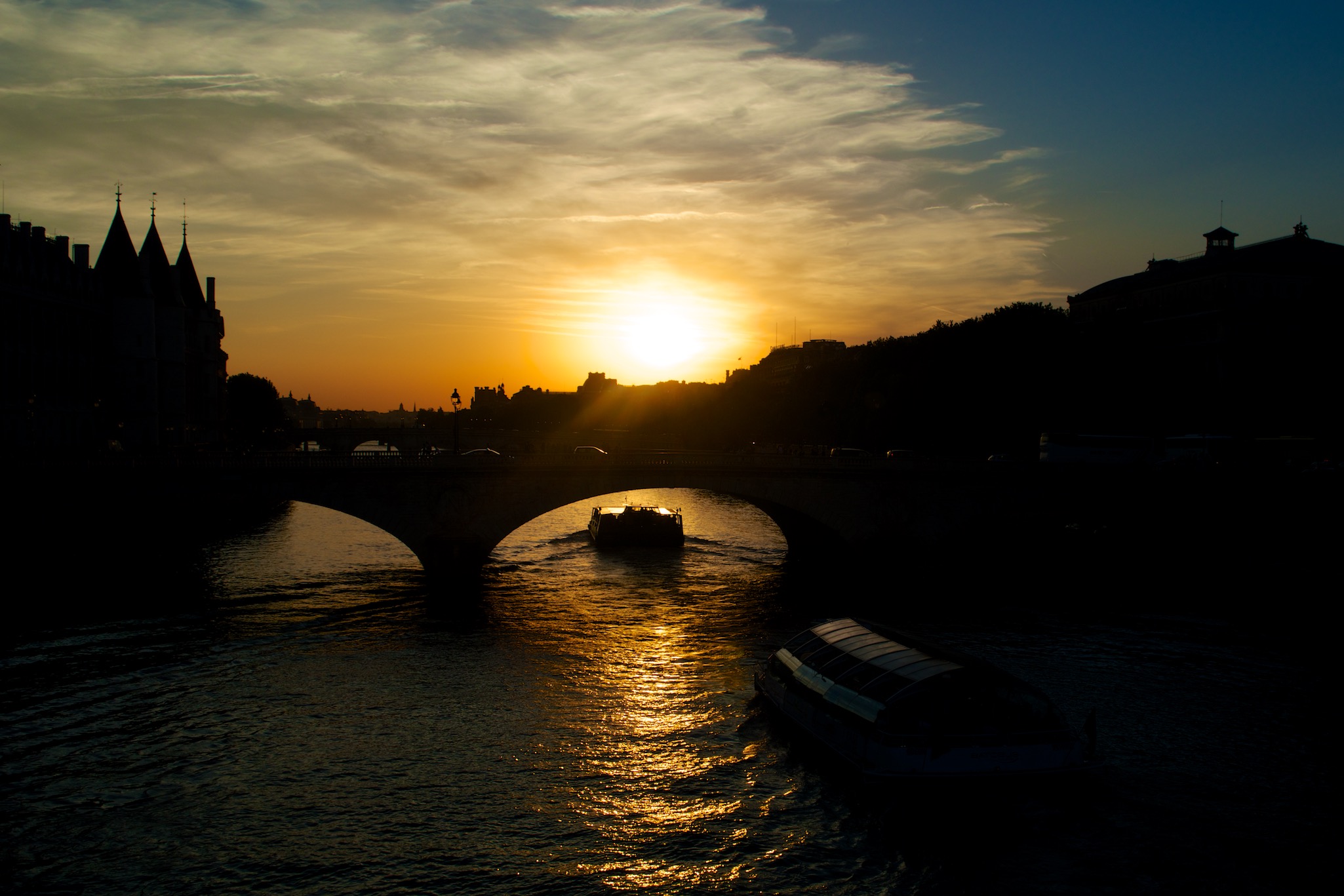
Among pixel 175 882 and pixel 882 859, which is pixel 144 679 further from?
pixel 882 859

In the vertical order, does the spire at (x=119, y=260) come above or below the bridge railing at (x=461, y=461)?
above

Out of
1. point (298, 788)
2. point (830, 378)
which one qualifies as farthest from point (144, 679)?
point (830, 378)

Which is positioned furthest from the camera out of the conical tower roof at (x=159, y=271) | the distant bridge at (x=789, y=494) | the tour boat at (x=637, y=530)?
the conical tower roof at (x=159, y=271)

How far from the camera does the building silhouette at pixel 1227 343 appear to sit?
73.8 m

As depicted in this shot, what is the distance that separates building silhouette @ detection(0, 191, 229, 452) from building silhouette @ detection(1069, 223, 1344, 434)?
77.7 m

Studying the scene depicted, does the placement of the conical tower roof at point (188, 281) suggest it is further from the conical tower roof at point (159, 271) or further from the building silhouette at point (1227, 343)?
the building silhouette at point (1227, 343)

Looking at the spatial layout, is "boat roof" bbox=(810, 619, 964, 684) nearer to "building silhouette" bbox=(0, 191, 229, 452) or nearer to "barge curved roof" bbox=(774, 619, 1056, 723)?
"barge curved roof" bbox=(774, 619, 1056, 723)

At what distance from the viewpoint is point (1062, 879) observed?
19703 mm

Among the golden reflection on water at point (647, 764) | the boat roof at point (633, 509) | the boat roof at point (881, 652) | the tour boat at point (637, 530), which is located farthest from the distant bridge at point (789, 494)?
the boat roof at point (881, 652)

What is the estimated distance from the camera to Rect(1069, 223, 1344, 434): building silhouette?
242ft

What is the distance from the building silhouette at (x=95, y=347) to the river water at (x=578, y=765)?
2499 cm

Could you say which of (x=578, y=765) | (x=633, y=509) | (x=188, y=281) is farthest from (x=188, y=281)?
(x=578, y=765)

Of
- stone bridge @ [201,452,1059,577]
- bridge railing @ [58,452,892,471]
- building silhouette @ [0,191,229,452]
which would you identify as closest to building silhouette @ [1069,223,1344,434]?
stone bridge @ [201,452,1059,577]

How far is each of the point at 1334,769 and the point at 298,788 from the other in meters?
25.9
